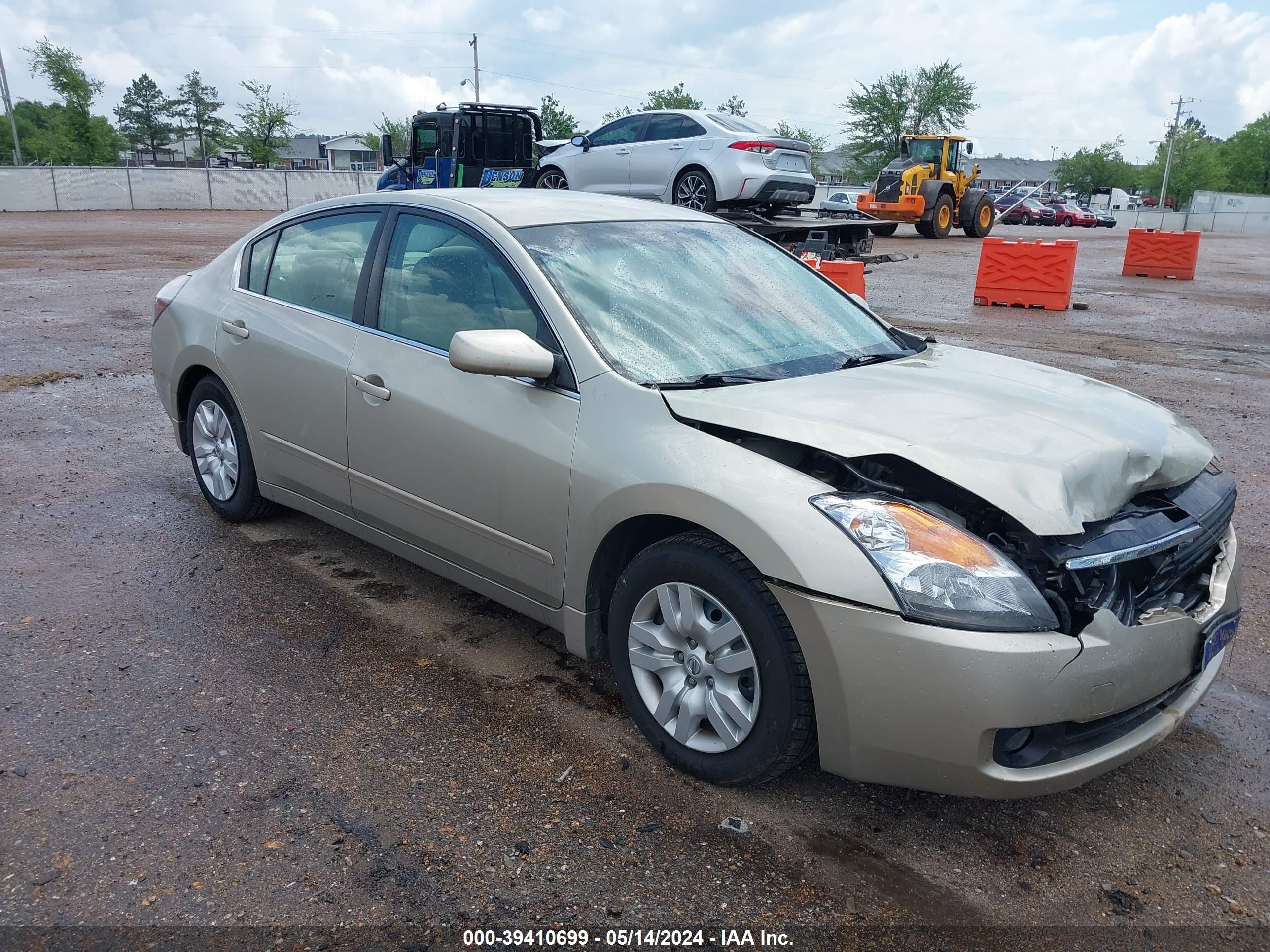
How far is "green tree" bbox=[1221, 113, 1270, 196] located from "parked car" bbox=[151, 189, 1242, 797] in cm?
11446

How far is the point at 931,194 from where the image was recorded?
90.4ft

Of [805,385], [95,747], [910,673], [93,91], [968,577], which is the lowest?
[95,747]

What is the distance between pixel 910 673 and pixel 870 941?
62 cm

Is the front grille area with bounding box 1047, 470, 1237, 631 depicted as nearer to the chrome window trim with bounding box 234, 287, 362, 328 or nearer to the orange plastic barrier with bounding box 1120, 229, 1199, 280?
the chrome window trim with bounding box 234, 287, 362, 328

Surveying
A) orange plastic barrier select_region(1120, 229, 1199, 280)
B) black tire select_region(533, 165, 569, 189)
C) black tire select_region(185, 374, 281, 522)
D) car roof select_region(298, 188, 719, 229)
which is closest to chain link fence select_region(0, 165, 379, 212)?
black tire select_region(533, 165, 569, 189)

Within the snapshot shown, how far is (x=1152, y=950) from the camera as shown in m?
2.28

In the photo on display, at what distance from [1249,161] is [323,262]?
391 feet

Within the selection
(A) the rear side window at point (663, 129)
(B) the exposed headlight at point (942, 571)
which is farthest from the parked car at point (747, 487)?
(A) the rear side window at point (663, 129)

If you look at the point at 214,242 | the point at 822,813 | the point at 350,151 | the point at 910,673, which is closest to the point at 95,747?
the point at 822,813

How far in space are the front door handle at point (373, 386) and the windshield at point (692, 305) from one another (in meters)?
0.75

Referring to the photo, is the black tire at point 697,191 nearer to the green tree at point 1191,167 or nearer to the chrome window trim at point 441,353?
the chrome window trim at point 441,353

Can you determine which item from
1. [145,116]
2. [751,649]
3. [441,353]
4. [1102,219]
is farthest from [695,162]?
[145,116]

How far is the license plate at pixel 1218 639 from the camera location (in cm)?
272

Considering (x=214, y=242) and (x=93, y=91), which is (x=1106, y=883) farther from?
(x=93, y=91)
